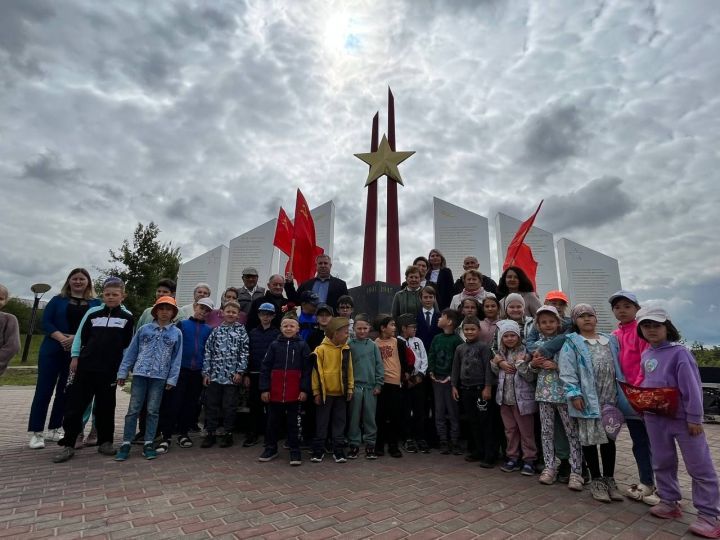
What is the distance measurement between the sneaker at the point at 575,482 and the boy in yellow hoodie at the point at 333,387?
2.15m

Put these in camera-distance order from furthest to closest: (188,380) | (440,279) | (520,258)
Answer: (520,258), (440,279), (188,380)

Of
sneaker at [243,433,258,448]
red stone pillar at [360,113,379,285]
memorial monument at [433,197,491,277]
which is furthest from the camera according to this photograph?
red stone pillar at [360,113,379,285]

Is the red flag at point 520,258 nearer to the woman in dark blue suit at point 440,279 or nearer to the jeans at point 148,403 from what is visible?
the woman in dark blue suit at point 440,279

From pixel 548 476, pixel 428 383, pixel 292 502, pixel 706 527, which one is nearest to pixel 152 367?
pixel 292 502

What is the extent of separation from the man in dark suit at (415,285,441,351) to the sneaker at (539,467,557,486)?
79.8 inches

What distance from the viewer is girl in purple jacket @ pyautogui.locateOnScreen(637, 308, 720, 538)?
2.68 m

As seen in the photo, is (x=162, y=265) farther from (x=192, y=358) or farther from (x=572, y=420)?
(x=572, y=420)

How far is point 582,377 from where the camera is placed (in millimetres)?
3377

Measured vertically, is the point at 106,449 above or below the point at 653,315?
below

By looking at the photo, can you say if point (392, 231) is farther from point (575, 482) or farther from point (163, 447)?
point (575, 482)

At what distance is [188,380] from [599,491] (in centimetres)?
439

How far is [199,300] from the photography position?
5176 mm

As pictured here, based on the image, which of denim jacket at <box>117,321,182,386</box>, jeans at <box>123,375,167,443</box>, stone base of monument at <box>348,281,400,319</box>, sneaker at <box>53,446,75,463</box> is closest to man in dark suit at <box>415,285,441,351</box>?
stone base of monument at <box>348,281,400,319</box>

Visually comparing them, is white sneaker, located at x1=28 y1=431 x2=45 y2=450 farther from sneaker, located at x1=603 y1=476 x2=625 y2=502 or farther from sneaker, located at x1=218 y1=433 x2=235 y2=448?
sneaker, located at x1=603 y1=476 x2=625 y2=502
